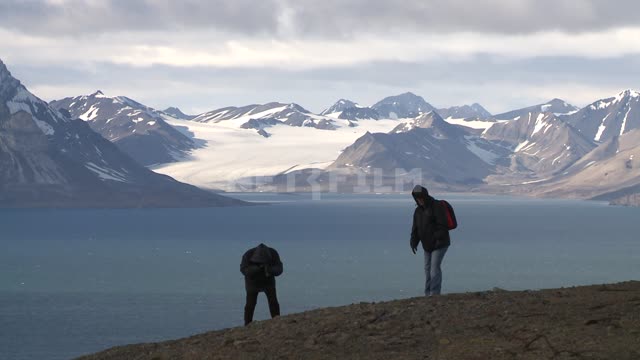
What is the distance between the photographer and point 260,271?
26719 mm

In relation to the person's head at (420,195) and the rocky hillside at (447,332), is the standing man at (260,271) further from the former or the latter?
the person's head at (420,195)

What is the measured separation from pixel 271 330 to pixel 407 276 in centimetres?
14089

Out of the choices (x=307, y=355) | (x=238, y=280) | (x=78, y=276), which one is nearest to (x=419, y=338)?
(x=307, y=355)

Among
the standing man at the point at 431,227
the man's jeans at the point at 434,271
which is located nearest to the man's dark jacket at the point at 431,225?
the standing man at the point at 431,227

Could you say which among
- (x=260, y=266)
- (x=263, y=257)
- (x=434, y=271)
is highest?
(x=263, y=257)

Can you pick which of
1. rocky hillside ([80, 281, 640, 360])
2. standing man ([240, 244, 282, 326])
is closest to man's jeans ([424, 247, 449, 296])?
rocky hillside ([80, 281, 640, 360])

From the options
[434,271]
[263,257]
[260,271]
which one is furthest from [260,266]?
[434,271]

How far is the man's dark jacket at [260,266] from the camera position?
2650cm

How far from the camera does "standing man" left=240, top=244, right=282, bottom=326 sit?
2650cm

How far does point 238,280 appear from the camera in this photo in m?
159

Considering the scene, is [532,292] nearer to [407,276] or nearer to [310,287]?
[310,287]

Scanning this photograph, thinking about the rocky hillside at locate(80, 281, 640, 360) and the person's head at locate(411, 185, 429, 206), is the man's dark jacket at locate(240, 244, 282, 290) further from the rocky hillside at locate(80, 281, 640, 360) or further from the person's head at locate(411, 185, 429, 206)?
the person's head at locate(411, 185, 429, 206)

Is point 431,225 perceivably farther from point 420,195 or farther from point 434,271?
point 434,271

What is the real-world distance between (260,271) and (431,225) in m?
4.54
